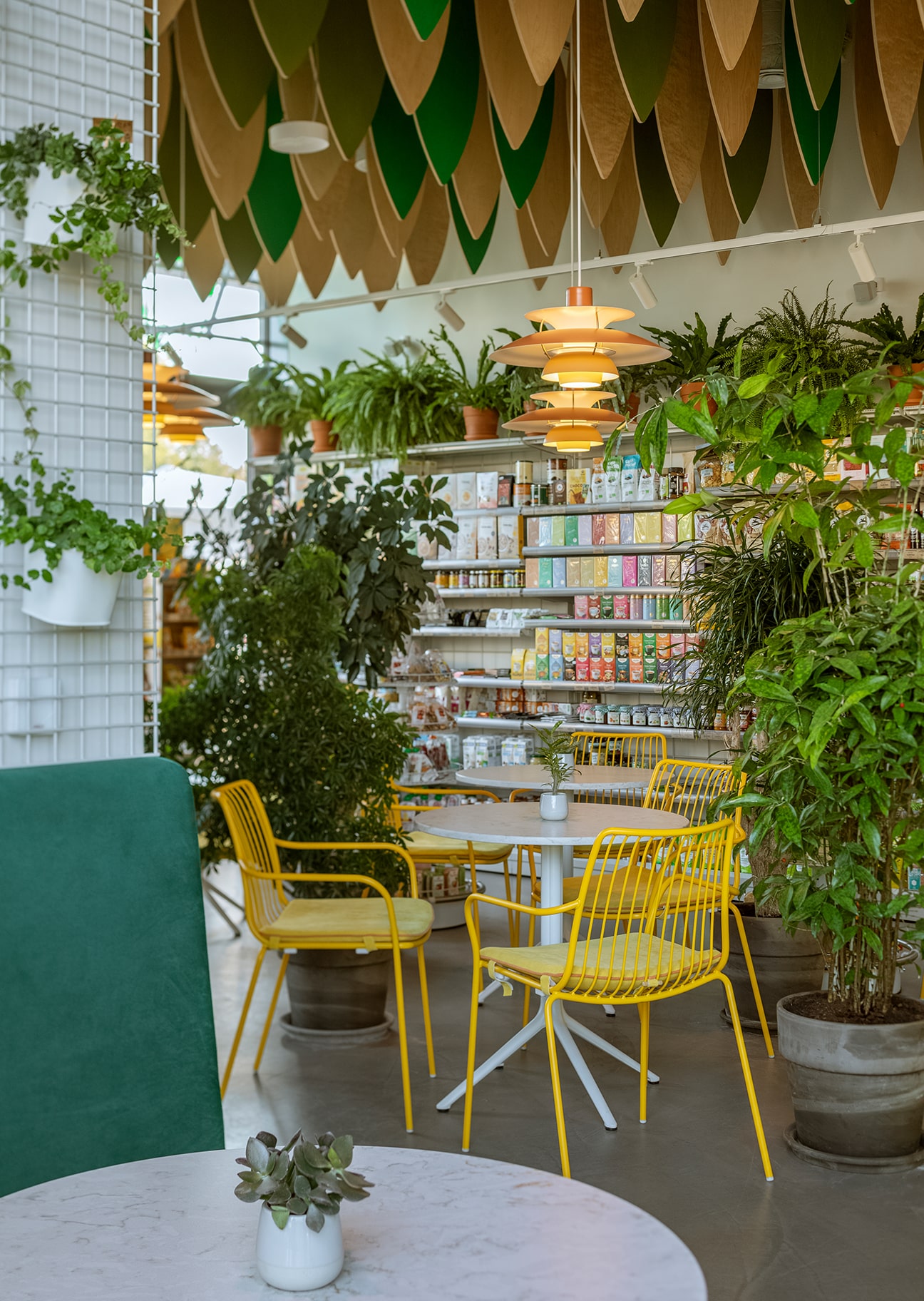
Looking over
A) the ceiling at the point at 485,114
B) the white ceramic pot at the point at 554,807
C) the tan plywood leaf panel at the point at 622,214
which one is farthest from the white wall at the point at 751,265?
the white ceramic pot at the point at 554,807

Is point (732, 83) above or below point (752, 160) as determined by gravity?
below

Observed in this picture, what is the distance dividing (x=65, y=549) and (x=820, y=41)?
4064 mm

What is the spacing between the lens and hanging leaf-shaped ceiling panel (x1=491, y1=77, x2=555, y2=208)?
20.5 ft

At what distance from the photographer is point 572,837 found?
12.4 ft

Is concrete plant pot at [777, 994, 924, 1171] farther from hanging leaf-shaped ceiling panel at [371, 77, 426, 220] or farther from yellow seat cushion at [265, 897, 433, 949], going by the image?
hanging leaf-shaped ceiling panel at [371, 77, 426, 220]

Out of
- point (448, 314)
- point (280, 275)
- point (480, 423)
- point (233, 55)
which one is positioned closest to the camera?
point (233, 55)

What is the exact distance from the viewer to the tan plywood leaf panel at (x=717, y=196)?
21.9 ft

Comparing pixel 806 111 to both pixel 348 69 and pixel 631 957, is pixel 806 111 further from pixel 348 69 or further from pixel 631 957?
pixel 631 957

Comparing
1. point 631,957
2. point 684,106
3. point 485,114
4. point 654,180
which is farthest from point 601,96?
point 631,957

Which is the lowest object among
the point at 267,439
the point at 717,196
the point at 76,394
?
the point at 76,394

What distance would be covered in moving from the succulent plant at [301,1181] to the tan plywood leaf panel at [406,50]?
174 inches

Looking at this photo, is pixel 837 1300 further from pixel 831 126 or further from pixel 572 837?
pixel 831 126

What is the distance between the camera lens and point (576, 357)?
4473mm

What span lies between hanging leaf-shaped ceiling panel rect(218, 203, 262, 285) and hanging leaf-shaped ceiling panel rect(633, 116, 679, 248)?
2135mm
